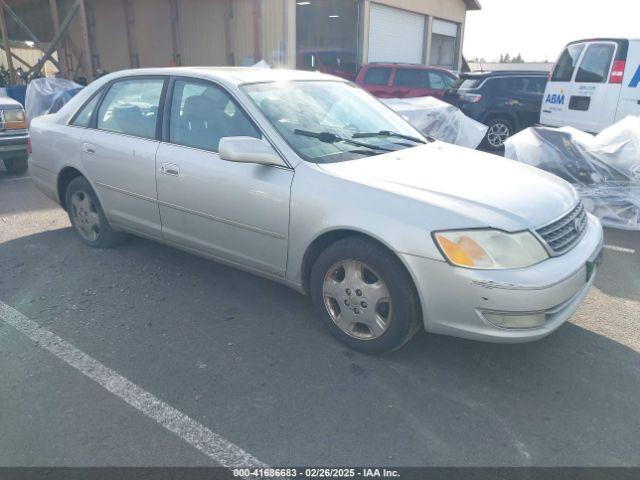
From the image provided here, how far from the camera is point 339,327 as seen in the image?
123 inches

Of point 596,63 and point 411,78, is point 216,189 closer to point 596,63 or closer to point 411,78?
point 596,63

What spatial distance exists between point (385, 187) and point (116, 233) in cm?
283

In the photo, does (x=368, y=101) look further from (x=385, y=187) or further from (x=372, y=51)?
(x=372, y=51)

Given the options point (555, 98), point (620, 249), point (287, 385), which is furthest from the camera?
point (555, 98)

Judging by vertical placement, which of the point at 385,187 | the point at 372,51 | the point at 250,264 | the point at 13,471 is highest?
the point at 372,51

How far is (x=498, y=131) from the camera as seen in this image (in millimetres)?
10422

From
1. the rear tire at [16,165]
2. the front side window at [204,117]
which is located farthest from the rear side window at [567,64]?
the rear tire at [16,165]

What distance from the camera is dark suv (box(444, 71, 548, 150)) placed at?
402 inches

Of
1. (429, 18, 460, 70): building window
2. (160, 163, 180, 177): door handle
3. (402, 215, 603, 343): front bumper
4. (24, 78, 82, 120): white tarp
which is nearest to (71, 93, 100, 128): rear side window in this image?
(160, 163, 180, 177): door handle

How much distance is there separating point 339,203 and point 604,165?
13.8ft

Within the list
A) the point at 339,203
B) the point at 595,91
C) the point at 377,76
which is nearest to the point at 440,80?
the point at 377,76

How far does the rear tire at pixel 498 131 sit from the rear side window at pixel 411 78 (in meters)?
2.28

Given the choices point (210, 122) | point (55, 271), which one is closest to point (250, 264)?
point (210, 122)

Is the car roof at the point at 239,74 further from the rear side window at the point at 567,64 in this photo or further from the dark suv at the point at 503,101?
the dark suv at the point at 503,101
